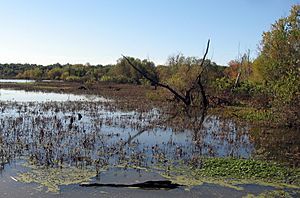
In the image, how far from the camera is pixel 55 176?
9102 millimetres

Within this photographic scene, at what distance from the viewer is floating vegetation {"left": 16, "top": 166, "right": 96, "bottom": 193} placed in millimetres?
8624

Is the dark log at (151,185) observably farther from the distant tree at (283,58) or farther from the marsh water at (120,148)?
the distant tree at (283,58)

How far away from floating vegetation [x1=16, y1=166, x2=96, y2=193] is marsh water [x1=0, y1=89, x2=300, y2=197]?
12cm

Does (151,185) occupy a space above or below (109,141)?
below

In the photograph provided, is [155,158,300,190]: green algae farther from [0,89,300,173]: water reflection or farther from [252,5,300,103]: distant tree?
[252,5,300,103]: distant tree

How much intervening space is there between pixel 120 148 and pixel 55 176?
3.31 m

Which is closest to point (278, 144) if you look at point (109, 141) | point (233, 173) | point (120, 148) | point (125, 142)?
point (233, 173)

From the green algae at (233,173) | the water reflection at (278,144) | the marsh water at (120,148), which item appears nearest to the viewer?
the marsh water at (120,148)

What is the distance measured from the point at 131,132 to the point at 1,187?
8.16 meters

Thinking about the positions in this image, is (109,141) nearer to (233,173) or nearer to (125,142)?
(125,142)

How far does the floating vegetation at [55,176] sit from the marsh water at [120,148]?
0.12 metres

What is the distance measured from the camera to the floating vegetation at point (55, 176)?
862 cm

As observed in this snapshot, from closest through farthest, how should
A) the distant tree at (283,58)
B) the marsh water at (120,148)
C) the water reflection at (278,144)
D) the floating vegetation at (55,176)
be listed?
the marsh water at (120,148) < the floating vegetation at (55,176) < the water reflection at (278,144) < the distant tree at (283,58)

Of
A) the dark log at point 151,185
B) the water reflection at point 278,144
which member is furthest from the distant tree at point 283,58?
the dark log at point 151,185
